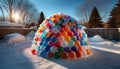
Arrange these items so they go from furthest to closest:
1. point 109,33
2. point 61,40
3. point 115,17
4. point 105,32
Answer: point 115,17
point 105,32
point 109,33
point 61,40

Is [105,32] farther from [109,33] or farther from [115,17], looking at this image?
[115,17]

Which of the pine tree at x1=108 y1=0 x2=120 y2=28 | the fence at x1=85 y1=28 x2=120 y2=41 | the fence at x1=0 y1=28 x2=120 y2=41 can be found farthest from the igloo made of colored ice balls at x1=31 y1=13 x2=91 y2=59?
the pine tree at x1=108 y1=0 x2=120 y2=28

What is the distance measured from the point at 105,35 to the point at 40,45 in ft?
44.9

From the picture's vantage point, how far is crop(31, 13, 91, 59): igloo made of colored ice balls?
545 cm

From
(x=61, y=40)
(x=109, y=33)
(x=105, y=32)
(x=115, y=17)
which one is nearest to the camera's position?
(x=61, y=40)

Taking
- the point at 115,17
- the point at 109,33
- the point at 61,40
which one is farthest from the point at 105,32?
the point at 61,40

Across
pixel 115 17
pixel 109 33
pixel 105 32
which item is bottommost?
pixel 109 33

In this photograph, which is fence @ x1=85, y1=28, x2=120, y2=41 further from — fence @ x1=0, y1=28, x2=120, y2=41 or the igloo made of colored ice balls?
the igloo made of colored ice balls

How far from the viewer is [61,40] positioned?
5652mm

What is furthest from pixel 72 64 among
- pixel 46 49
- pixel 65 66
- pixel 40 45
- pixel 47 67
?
pixel 40 45

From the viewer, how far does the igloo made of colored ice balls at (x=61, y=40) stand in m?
5.45

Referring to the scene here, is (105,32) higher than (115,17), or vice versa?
(115,17)

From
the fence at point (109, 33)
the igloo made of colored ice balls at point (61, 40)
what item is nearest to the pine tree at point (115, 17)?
the fence at point (109, 33)

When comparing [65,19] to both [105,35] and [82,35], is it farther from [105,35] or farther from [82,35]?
[105,35]
